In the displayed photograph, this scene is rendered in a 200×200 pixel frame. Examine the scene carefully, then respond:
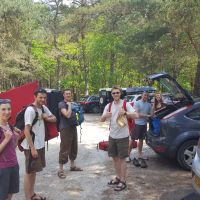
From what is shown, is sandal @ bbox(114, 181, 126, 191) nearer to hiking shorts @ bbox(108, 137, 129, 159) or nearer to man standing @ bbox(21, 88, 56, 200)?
hiking shorts @ bbox(108, 137, 129, 159)

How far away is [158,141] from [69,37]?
3337cm

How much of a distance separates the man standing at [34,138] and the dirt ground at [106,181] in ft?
2.13

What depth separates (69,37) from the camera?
40.8 m

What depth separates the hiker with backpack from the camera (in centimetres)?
464

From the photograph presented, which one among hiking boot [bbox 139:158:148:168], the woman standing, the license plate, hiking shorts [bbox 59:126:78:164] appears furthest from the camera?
the woman standing

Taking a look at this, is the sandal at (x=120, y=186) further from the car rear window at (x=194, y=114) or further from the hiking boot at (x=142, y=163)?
the car rear window at (x=194, y=114)

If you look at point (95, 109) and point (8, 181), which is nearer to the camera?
point (8, 181)

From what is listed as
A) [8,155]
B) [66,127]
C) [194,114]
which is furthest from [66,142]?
[8,155]

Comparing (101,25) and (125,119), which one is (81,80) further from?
(125,119)

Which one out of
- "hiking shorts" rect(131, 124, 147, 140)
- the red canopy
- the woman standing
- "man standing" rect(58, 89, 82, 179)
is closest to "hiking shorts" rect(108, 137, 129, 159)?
"man standing" rect(58, 89, 82, 179)

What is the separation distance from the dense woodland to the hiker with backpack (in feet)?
43.0

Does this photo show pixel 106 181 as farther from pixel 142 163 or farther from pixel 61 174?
pixel 142 163

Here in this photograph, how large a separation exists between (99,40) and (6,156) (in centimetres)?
3168

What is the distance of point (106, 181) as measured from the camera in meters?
7.43
